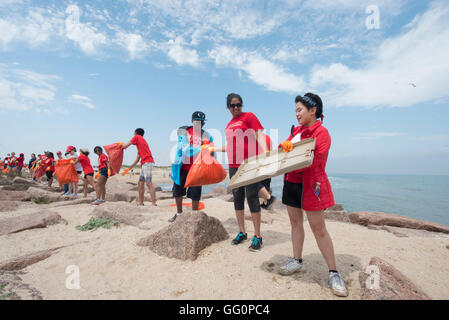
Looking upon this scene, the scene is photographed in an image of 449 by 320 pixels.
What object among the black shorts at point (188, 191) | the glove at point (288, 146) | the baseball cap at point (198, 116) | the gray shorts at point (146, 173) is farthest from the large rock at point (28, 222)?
→ the glove at point (288, 146)

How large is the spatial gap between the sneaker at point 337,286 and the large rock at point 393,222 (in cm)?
425

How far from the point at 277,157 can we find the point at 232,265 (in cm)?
145

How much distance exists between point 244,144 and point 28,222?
468 cm

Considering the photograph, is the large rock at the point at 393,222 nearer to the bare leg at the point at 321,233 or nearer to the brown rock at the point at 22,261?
the bare leg at the point at 321,233

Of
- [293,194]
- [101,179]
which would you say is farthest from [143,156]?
[293,194]

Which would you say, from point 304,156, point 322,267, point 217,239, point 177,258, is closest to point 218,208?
point 217,239

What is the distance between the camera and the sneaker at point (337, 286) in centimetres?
209

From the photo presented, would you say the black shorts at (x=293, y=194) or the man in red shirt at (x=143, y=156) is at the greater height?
A: the man in red shirt at (x=143, y=156)

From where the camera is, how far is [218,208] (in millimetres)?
6355

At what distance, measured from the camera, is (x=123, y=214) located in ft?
15.9

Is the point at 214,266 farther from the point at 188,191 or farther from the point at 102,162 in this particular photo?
the point at 102,162

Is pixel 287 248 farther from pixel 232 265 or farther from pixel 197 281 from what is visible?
pixel 197 281

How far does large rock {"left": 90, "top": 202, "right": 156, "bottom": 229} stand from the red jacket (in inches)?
135

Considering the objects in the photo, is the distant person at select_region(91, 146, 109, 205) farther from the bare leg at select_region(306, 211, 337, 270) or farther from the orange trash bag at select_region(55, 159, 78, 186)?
the bare leg at select_region(306, 211, 337, 270)
